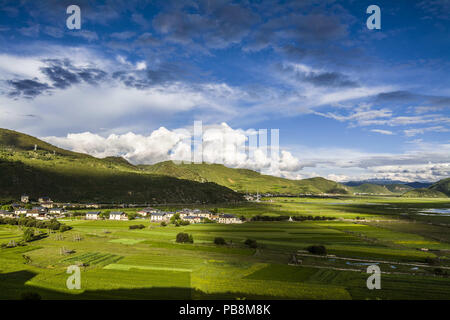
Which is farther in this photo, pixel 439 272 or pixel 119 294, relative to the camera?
pixel 439 272

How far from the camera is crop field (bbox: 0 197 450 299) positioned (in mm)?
43219

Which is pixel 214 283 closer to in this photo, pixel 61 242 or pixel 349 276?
pixel 349 276

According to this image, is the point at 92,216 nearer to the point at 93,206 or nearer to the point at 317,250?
the point at 93,206

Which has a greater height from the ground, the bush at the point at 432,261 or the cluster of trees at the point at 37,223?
the cluster of trees at the point at 37,223

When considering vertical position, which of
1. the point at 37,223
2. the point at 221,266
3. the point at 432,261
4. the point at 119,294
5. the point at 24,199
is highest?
the point at 24,199

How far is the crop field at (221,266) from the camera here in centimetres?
4322

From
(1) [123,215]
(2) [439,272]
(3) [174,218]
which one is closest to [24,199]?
(1) [123,215]

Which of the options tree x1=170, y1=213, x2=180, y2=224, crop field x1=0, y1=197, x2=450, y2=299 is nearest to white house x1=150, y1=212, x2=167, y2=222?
tree x1=170, y1=213, x2=180, y2=224

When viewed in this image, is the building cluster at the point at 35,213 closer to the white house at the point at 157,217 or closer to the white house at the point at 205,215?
the white house at the point at 157,217

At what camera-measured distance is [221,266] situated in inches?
2286

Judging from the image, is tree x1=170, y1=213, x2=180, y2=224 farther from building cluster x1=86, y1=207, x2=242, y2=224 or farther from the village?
building cluster x1=86, y1=207, x2=242, y2=224

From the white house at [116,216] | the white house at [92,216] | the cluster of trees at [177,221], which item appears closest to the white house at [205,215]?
the cluster of trees at [177,221]

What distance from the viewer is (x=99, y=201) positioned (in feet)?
619
